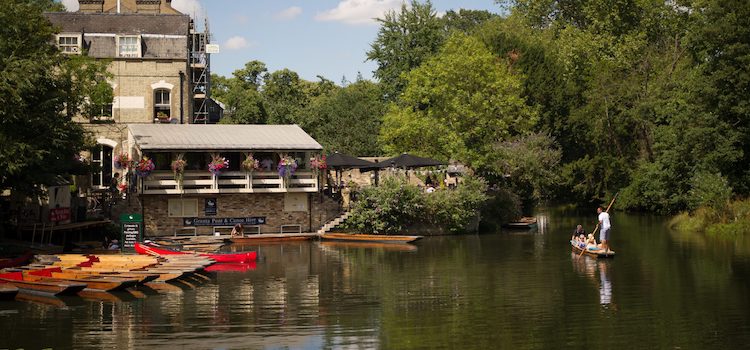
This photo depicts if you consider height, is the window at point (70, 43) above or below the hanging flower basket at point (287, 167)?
above

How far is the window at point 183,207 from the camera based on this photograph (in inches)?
1834

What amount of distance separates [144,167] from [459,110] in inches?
865

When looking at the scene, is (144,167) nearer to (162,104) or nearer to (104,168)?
(104,168)

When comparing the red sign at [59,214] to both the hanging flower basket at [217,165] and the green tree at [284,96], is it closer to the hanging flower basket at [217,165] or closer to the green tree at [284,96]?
the hanging flower basket at [217,165]

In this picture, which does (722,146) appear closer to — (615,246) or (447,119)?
(615,246)

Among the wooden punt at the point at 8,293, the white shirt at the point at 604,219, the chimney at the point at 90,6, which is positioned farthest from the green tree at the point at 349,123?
the wooden punt at the point at 8,293

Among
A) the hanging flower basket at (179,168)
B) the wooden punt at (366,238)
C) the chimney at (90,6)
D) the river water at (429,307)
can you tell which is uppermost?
the chimney at (90,6)

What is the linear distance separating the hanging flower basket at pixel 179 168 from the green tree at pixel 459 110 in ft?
59.2

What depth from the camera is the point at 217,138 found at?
4809cm

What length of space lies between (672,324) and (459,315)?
527 centimetres


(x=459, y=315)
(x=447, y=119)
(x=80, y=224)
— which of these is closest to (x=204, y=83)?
(x=447, y=119)

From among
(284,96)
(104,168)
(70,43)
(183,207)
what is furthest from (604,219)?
(284,96)

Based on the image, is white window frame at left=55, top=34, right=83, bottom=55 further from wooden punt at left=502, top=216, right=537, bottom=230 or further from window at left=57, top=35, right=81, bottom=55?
wooden punt at left=502, top=216, right=537, bottom=230

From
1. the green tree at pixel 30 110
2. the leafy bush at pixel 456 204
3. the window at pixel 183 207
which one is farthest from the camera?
the leafy bush at pixel 456 204
